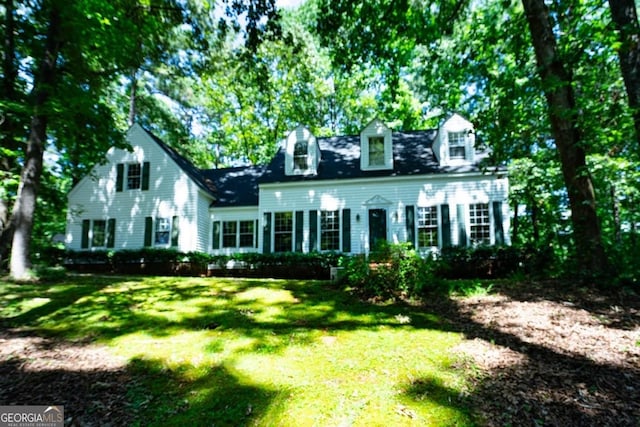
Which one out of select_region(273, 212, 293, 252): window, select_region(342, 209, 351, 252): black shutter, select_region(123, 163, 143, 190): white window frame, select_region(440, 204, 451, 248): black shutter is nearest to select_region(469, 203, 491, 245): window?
select_region(440, 204, 451, 248): black shutter

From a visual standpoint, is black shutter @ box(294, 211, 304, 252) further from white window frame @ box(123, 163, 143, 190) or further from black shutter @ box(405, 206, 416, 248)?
white window frame @ box(123, 163, 143, 190)

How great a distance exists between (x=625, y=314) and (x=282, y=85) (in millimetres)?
23849

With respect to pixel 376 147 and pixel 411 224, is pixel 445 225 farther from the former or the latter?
pixel 376 147

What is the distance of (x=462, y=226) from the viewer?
13078 mm

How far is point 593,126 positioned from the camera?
6637 mm

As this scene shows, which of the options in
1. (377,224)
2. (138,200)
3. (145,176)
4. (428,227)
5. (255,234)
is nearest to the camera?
(428,227)

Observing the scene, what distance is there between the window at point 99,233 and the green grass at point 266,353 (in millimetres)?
9440

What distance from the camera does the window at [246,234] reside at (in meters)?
15.9

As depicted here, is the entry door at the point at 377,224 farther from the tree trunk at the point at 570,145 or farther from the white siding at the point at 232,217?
the tree trunk at the point at 570,145

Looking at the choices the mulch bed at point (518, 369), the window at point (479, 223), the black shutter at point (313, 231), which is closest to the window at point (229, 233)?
the black shutter at point (313, 231)

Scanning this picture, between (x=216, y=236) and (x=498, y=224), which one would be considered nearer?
(x=498, y=224)

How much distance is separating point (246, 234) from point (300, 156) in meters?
4.66

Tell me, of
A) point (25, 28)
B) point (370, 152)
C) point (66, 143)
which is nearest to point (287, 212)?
point (370, 152)

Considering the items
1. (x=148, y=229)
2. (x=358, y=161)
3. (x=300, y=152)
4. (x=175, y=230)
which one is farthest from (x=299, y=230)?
(x=148, y=229)
